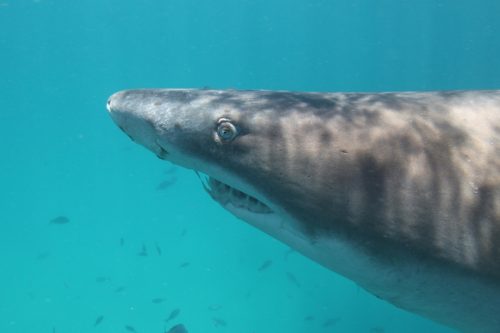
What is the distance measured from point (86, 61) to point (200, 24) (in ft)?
59.1

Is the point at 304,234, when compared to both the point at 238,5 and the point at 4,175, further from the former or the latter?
the point at 4,175

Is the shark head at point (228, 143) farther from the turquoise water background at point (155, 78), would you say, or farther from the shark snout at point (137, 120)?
the turquoise water background at point (155, 78)

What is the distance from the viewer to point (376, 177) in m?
2.18

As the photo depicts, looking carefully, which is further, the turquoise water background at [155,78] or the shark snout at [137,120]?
the turquoise water background at [155,78]

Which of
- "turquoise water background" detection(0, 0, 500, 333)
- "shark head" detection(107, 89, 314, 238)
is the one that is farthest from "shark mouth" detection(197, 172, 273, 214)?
"turquoise water background" detection(0, 0, 500, 333)

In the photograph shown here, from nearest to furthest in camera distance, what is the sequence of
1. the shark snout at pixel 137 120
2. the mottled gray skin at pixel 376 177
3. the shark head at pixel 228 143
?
the mottled gray skin at pixel 376 177
the shark head at pixel 228 143
the shark snout at pixel 137 120

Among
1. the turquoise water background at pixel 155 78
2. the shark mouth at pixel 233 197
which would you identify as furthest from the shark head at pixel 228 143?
the turquoise water background at pixel 155 78

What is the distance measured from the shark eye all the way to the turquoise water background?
3011 cm

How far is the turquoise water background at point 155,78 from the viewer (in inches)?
1606

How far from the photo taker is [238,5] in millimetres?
68188

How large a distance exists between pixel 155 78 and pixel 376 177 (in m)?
74.0

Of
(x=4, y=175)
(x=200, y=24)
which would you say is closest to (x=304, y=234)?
(x=200, y=24)

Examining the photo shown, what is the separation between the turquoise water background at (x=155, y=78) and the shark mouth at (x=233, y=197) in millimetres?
29841

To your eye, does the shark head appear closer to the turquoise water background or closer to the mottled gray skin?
the mottled gray skin
